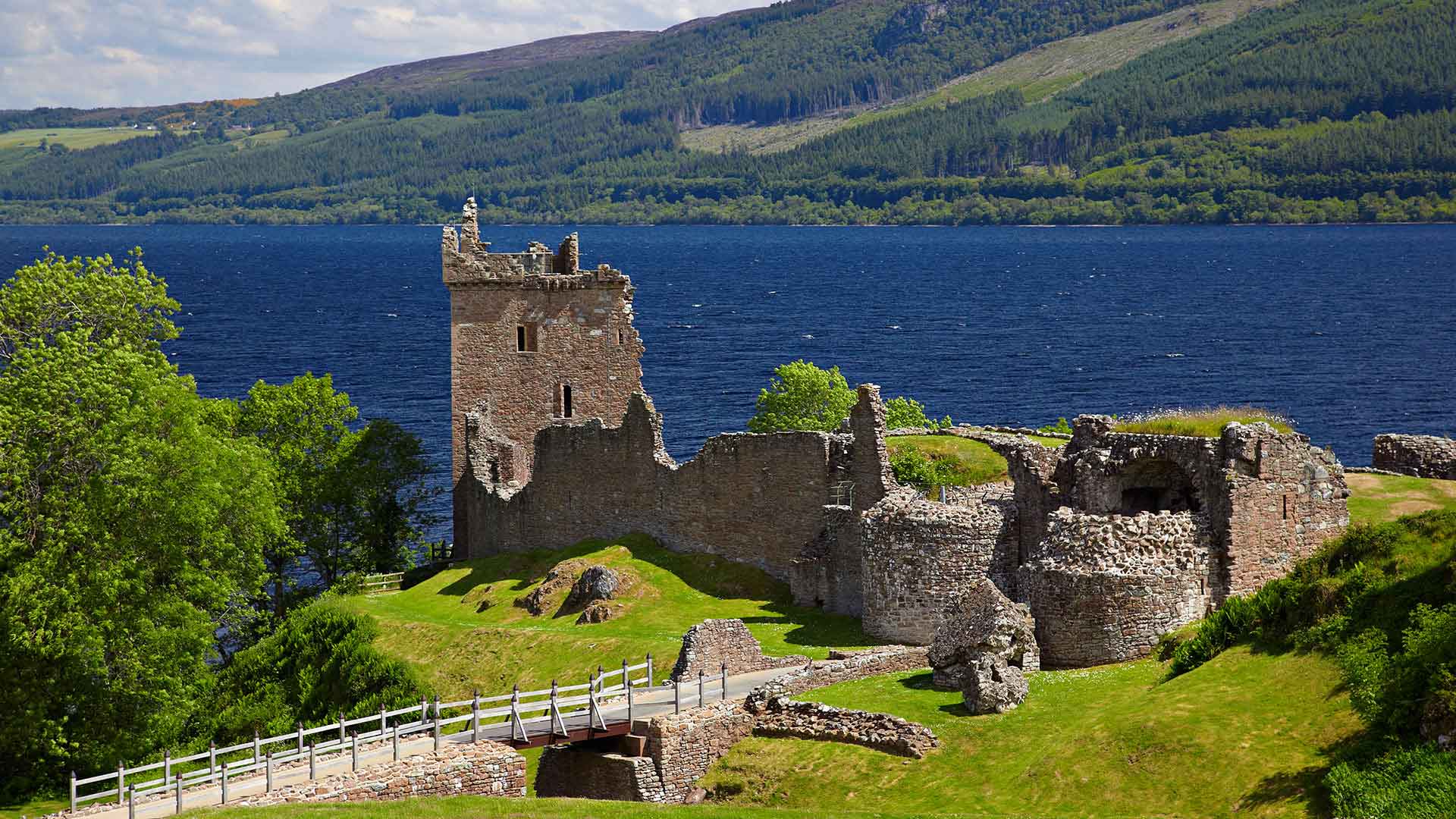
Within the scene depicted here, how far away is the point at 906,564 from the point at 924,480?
12.0 metres

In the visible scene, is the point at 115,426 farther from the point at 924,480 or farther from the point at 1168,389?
the point at 1168,389

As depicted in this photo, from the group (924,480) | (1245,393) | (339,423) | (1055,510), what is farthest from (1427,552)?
(1245,393)

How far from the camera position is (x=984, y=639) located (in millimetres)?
41062

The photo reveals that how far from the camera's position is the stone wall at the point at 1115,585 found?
42500mm

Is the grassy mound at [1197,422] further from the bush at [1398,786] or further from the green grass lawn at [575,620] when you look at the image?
the bush at [1398,786]

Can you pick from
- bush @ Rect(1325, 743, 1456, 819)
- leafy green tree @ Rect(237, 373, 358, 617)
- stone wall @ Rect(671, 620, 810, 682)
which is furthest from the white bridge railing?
leafy green tree @ Rect(237, 373, 358, 617)

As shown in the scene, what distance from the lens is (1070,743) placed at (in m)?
36.1

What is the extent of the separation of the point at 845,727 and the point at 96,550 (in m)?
21.8

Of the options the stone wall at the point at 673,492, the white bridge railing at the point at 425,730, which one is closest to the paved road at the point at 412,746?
the white bridge railing at the point at 425,730

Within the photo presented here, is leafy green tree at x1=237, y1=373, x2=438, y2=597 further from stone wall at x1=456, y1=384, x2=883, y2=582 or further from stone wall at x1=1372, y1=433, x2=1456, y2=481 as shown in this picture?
stone wall at x1=1372, y1=433, x2=1456, y2=481

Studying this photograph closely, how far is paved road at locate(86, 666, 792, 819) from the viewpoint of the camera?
38.4 meters

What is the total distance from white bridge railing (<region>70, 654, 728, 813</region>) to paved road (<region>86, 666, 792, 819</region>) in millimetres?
96

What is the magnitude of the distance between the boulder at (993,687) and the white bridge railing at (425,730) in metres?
6.39

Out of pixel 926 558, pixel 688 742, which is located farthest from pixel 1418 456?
pixel 688 742
